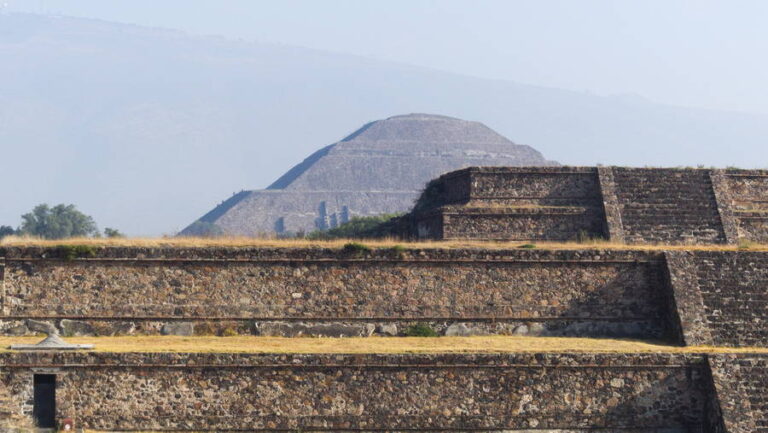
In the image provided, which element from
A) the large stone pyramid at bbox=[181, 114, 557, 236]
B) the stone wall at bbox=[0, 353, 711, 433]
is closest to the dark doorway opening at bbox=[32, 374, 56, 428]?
the stone wall at bbox=[0, 353, 711, 433]

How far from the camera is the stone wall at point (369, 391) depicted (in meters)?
31.8

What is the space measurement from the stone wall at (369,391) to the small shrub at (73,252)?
16.7 feet

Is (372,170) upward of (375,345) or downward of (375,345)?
upward

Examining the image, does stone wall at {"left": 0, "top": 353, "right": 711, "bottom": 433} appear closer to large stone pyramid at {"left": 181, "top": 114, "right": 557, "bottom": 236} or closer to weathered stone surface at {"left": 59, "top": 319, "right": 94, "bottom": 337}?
weathered stone surface at {"left": 59, "top": 319, "right": 94, "bottom": 337}

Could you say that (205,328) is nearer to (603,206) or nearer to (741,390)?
(741,390)

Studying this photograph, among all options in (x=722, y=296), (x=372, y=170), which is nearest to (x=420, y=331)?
(x=722, y=296)

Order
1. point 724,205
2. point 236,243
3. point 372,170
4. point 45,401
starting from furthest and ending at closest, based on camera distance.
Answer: point 372,170, point 724,205, point 236,243, point 45,401

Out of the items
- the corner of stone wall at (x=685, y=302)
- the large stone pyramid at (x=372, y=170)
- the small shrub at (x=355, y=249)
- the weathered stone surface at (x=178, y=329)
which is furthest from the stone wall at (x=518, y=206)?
the large stone pyramid at (x=372, y=170)

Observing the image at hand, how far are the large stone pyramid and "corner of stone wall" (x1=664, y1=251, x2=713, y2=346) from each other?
331ft

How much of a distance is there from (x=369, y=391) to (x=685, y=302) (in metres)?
9.11

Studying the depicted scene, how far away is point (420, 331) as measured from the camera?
36.7m

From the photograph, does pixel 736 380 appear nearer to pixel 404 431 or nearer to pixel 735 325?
pixel 735 325

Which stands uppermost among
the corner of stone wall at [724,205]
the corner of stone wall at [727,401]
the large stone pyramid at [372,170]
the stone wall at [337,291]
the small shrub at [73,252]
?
the large stone pyramid at [372,170]

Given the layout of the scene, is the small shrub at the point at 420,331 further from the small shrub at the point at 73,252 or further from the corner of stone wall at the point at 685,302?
the small shrub at the point at 73,252
